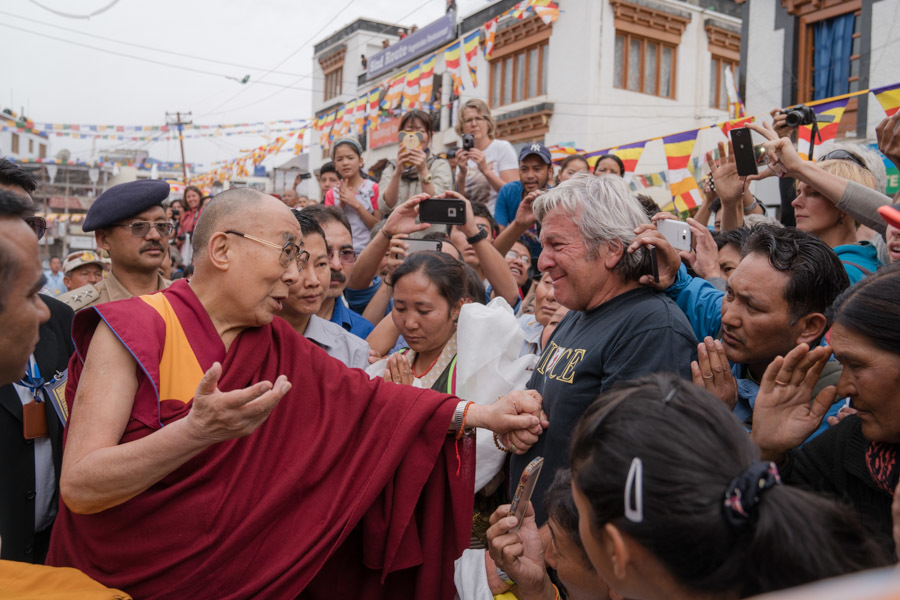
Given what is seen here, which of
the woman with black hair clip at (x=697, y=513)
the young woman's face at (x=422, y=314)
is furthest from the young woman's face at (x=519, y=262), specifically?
the woman with black hair clip at (x=697, y=513)

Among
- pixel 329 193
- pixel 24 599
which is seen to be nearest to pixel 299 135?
pixel 329 193

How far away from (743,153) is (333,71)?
2647 cm

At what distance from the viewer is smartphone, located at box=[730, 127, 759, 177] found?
343 centimetres

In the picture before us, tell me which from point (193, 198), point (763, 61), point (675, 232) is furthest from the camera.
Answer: point (763, 61)

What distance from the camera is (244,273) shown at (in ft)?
7.58

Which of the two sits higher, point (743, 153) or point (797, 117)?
point (797, 117)

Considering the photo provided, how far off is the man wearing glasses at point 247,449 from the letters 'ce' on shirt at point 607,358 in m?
0.10

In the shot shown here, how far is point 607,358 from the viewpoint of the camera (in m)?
2.29

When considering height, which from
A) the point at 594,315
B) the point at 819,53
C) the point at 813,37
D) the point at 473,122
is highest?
the point at 813,37

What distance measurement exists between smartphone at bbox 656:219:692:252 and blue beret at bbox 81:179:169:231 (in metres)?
2.48

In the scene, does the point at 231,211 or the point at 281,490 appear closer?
the point at 281,490

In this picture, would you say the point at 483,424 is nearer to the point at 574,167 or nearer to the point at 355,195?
the point at 574,167

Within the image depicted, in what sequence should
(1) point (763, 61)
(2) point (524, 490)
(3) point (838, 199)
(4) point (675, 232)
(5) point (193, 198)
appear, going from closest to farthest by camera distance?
(2) point (524, 490)
(4) point (675, 232)
(3) point (838, 199)
(5) point (193, 198)
(1) point (763, 61)

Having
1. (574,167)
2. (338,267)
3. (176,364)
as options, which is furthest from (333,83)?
(176,364)
